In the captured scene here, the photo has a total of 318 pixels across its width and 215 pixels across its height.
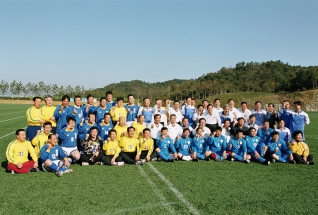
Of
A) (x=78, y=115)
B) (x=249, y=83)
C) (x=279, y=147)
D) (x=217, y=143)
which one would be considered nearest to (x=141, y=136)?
(x=78, y=115)

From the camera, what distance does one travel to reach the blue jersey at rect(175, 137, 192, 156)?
295 inches

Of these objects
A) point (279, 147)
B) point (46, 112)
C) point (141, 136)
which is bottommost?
point (279, 147)

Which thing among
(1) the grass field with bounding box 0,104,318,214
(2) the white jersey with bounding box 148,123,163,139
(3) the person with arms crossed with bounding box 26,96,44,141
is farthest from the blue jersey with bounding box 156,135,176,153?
(3) the person with arms crossed with bounding box 26,96,44,141

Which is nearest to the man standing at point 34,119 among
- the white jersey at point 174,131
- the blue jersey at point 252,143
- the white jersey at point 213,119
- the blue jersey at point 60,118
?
the blue jersey at point 60,118

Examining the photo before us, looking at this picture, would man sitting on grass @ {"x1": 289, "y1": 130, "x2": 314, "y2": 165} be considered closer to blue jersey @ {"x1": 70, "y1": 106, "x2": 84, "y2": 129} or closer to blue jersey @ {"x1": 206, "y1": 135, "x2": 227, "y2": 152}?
blue jersey @ {"x1": 206, "y1": 135, "x2": 227, "y2": 152}

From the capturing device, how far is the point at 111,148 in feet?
22.6

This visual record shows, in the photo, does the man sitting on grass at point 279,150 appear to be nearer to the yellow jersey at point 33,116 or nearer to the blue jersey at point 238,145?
the blue jersey at point 238,145

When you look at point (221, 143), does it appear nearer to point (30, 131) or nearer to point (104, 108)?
point (104, 108)

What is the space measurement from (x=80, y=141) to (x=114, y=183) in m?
2.30

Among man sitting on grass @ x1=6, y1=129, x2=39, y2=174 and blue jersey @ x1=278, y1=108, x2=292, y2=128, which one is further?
blue jersey @ x1=278, y1=108, x2=292, y2=128

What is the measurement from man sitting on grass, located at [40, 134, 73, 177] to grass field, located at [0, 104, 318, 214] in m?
0.19

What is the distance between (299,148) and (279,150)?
54 centimetres

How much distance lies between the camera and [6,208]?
405cm

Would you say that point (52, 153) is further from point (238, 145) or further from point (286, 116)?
point (286, 116)
